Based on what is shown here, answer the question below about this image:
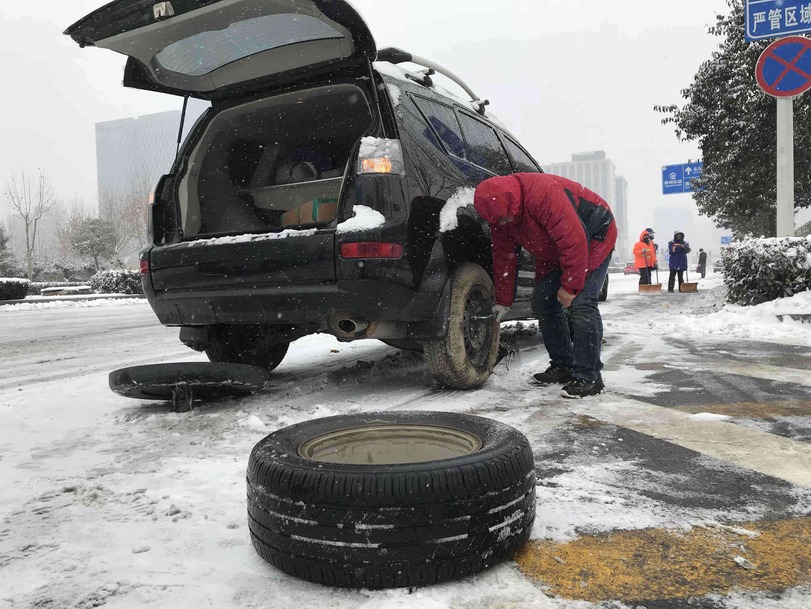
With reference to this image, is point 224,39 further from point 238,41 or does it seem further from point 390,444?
point 390,444

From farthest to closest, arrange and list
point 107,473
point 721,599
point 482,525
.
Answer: point 107,473 → point 482,525 → point 721,599

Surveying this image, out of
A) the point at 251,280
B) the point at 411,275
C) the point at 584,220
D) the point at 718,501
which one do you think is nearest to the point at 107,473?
the point at 251,280

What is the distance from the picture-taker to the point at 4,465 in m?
2.62

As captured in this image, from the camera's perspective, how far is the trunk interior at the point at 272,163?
3.87 meters

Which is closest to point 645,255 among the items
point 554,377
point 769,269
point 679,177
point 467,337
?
point 679,177

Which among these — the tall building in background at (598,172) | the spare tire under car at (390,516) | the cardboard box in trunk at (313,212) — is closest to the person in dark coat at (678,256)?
the cardboard box in trunk at (313,212)

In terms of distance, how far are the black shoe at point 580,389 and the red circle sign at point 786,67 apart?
260 inches

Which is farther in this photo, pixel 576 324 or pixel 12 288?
pixel 12 288

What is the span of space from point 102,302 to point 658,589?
1925cm

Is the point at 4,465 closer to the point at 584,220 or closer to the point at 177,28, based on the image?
the point at 177,28

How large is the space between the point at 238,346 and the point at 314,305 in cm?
133

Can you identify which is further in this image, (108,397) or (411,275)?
(108,397)

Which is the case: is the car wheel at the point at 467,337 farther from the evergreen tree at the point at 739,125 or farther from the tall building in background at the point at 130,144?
the tall building in background at the point at 130,144

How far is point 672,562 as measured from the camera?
160 cm
